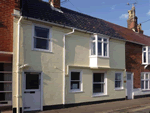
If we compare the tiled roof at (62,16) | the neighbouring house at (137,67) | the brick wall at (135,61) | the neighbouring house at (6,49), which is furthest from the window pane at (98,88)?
the neighbouring house at (6,49)

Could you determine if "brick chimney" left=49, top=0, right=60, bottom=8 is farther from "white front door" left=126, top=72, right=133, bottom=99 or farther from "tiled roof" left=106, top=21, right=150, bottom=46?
"white front door" left=126, top=72, right=133, bottom=99

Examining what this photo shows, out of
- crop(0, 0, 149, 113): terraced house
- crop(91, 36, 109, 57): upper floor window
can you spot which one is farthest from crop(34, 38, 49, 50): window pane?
crop(91, 36, 109, 57): upper floor window

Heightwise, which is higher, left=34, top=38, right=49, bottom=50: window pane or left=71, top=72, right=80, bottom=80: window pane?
left=34, top=38, right=49, bottom=50: window pane

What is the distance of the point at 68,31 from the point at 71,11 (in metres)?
3.33

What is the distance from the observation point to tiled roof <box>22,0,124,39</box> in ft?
34.2

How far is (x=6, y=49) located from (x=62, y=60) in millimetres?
3510

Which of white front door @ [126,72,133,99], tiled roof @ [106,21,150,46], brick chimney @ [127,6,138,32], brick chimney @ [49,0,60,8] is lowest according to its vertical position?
white front door @ [126,72,133,99]

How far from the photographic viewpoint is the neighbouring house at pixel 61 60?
9297 mm

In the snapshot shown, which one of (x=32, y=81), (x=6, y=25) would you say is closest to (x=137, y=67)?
(x=32, y=81)

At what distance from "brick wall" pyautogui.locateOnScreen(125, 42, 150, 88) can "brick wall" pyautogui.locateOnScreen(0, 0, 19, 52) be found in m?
10.4

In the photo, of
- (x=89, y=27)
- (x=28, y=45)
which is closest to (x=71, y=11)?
(x=89, y=27)

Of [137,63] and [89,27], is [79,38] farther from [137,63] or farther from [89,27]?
[137,63]

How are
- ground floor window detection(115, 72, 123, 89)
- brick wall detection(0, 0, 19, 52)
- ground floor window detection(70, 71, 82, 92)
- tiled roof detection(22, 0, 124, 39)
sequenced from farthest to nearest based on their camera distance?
ground floor window detection(115, 72, 123, 89), ground floor window detection(70, 71, 82, 92), tiled roof detection(22, 0, 124, 39), brick wall detection(0, 0, 19, 52)

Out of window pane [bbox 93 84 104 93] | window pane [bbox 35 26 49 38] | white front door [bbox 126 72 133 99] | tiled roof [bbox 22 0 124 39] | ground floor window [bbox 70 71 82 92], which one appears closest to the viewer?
window pane [bbox 35 26 49 38]
